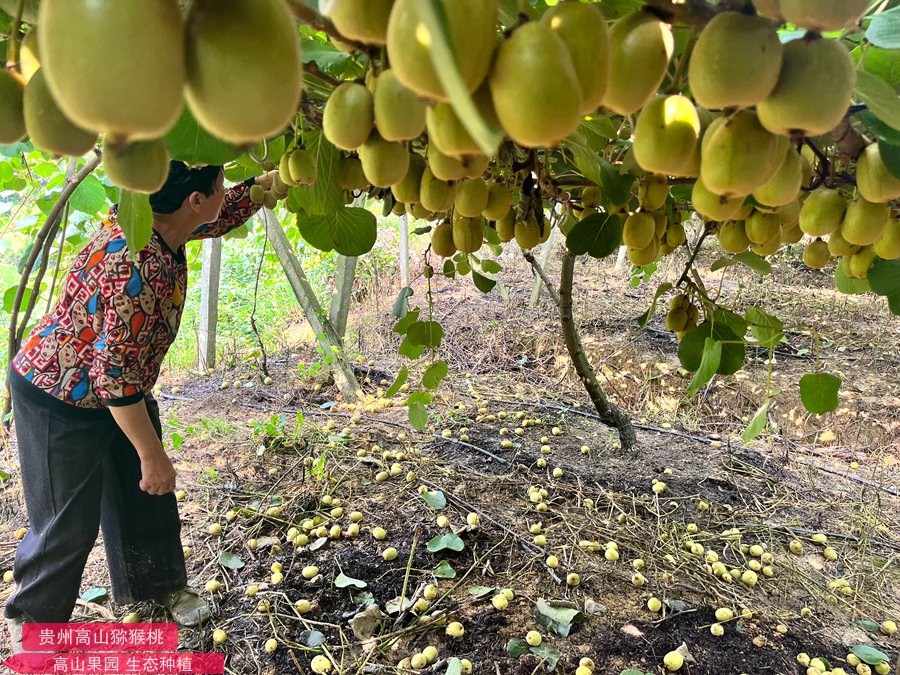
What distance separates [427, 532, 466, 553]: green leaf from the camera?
2.26 m

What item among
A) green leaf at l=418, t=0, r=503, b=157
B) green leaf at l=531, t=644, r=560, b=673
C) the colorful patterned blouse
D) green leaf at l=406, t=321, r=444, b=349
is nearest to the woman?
the colorful patterned blouse

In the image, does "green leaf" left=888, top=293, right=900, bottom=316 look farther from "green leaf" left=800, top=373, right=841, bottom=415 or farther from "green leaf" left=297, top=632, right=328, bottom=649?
"green leaf" left=297, top=632, right=328, bottom=649

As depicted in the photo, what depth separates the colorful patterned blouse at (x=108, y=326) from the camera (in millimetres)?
1633

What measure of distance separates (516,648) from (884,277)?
148 centimetres

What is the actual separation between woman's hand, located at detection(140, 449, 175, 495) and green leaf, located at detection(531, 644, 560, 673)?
4.45 feet

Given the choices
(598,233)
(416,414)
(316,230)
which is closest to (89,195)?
(316,230)

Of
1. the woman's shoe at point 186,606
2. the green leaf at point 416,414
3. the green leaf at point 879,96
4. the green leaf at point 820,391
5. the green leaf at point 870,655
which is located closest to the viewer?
the green leaf at point 879,96

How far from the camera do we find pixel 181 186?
1.65 metres

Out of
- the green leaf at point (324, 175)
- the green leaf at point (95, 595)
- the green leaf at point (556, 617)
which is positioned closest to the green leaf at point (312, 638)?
the green leaf at point (556, 617)

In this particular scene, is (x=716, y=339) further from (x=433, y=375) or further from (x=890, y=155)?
(x=433, y=375)

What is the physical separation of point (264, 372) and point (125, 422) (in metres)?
2.49

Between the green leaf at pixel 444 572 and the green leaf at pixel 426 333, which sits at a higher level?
the green leaf at pixel 426 333

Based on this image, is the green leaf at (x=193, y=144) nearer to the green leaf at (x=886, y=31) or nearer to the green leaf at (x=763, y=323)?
the green leaf at (x=886, y=31)

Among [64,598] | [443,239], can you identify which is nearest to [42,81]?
[443,239]
